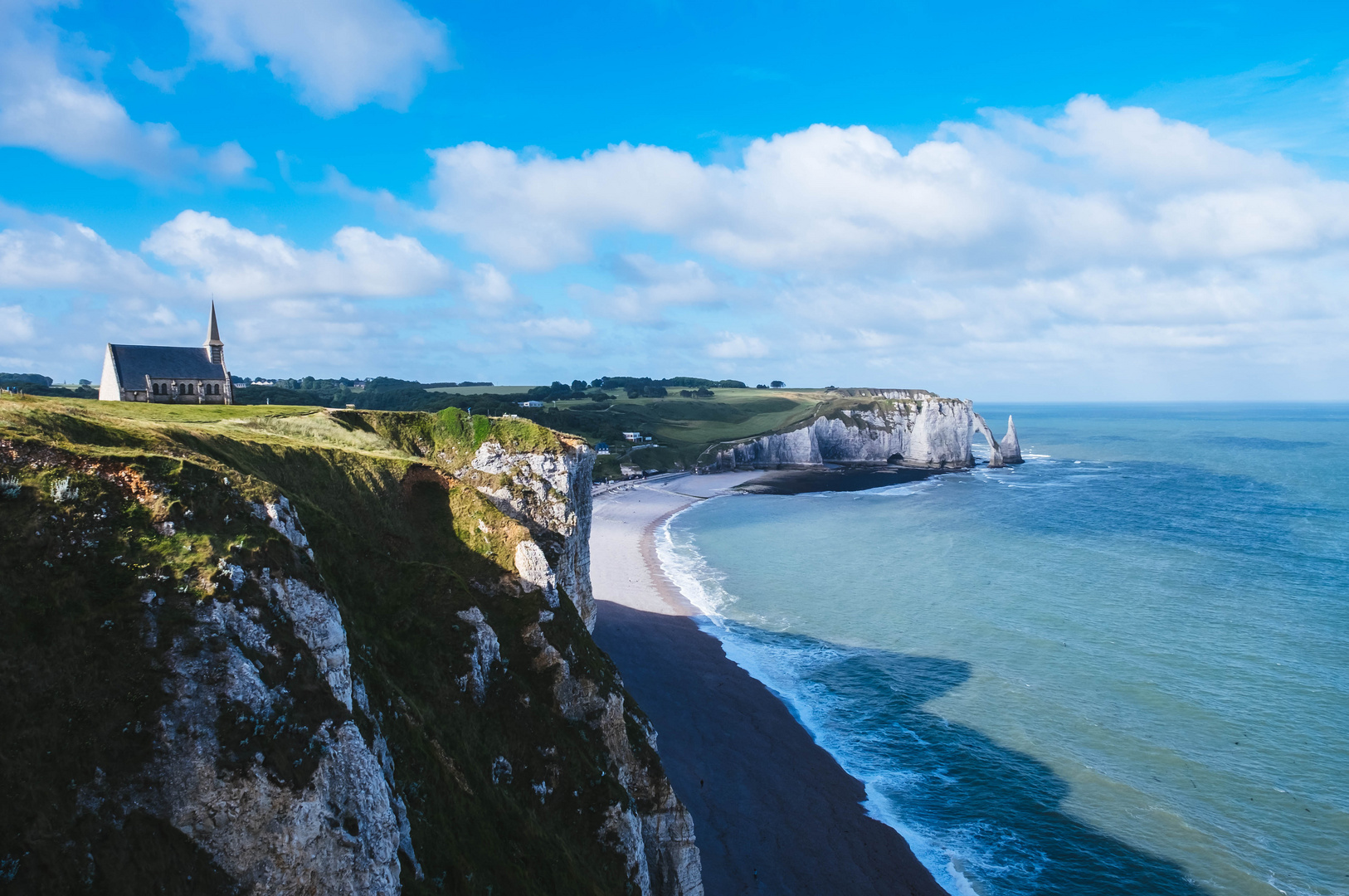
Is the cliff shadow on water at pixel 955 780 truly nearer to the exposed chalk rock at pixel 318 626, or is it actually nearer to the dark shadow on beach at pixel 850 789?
the dark shadow on beach at pixel 850 789

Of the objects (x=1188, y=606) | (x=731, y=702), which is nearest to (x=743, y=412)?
(x=1188, y=606)

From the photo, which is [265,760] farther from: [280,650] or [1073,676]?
[1073,676]

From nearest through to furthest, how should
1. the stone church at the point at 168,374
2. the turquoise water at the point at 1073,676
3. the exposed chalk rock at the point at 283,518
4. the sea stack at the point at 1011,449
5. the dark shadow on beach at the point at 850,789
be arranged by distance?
1. the exposed chalk rock at the point at 283,518
2. the dark shadow on beach at the point at 850,789
3. the turquoise water at the point at 1073,676
4. the stone church at the point at 168,374
5. the sea stack at the point at 1011,449

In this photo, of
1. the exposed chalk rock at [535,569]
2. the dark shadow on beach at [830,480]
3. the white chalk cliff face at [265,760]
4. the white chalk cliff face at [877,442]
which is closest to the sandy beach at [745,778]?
the exposed chalk rock at [535,569]

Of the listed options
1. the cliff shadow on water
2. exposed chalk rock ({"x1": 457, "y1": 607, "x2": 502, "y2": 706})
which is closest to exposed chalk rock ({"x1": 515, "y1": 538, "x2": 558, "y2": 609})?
exposed chalk rock ({"x1": 457, "y1": 607, "x2": 502, "y2": 706})

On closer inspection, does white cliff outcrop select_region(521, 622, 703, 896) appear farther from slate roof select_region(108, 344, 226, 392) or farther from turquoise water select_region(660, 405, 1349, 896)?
slate roof select_region(108, 344, 226, 392)

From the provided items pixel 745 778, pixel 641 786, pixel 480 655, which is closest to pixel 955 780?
pixel 745 778

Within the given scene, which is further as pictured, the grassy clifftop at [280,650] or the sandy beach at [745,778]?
the sandy beach at [745,778]
